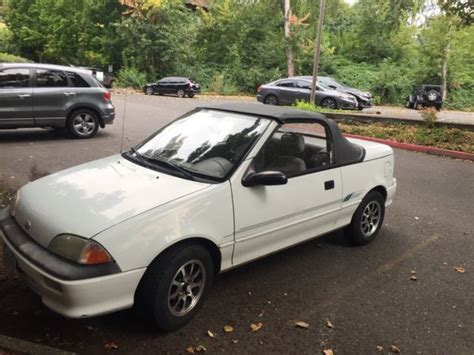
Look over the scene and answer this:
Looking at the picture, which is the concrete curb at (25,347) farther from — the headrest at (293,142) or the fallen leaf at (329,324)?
the headrest at (293,142)

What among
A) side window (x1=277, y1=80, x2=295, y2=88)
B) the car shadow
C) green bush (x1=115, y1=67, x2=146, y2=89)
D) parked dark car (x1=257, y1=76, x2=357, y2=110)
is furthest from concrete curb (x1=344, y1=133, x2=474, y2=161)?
green bush (x1=115, y1=67, x2=146, y2=89)

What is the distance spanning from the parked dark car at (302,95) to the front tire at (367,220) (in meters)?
15.3

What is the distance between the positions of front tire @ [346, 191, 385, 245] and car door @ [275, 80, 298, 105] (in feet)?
50.8

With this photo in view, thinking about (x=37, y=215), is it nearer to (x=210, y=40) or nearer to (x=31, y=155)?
(x=31, y=155)

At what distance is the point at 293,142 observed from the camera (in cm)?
440

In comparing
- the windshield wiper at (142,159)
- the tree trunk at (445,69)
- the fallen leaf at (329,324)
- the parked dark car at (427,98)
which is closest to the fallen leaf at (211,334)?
the fallen leaf at (329,324)

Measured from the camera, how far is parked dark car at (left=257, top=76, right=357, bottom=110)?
65.7 ft

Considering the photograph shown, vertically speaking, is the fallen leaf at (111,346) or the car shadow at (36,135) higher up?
the car shadow at (36,135)

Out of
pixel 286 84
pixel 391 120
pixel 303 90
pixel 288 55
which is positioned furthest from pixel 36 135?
pixel 288 55

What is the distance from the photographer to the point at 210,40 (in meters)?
39.0

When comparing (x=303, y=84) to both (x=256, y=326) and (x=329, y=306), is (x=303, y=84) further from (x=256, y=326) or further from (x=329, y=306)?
(x=256, y=326)

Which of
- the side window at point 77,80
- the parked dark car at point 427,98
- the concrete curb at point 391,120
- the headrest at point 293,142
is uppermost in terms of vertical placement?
the side window at point 77,80

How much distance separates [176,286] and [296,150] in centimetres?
181

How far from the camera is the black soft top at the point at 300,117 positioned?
4.22 meters
